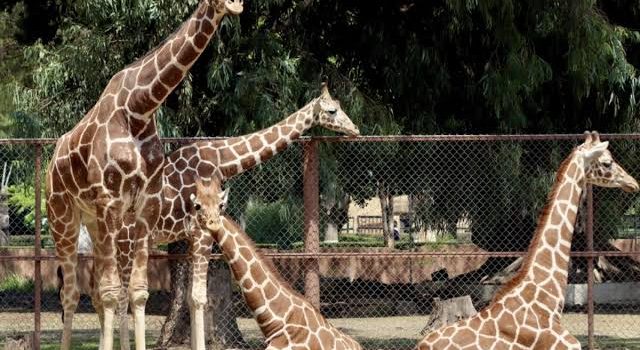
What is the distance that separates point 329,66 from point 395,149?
1454 mm

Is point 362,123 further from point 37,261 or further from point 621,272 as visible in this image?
point 621,272

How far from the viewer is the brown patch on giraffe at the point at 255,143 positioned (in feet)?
37.5

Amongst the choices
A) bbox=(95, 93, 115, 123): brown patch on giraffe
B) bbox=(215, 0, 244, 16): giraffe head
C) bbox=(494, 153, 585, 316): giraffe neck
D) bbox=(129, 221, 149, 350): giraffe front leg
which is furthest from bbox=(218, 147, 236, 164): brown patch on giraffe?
bbox=(494, 153, 585, 316): giraffe neck

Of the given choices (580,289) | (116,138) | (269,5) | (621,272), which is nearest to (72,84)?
(269,5)

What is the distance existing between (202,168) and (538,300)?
3.88 m

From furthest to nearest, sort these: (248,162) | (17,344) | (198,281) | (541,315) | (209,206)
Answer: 1. (248,162)
2. (17,344)
3. (198,281)
4. (541,315)
5. (209,206)

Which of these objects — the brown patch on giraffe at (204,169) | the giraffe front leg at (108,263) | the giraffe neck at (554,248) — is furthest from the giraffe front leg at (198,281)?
the giraffe neck at (554,248)

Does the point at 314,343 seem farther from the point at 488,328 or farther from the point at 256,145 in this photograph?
the point at 256,145

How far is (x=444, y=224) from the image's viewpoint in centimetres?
1677

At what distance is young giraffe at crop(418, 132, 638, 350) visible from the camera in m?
8.51

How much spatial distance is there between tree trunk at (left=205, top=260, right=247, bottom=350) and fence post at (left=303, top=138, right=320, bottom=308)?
2.06m

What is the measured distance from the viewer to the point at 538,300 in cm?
876

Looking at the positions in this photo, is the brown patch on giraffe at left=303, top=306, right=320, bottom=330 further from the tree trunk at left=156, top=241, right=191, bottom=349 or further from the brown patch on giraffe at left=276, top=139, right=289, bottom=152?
the tree trunk at left=156, top=241, right=191, bottom=349

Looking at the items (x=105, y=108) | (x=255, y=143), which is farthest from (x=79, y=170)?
(x=255, y=143)
